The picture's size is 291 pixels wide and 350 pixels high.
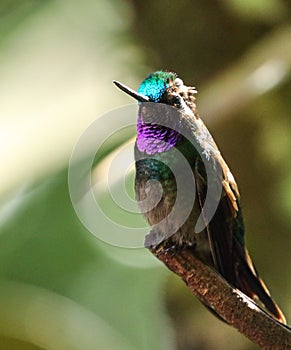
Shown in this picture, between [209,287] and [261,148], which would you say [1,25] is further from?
[209,287]

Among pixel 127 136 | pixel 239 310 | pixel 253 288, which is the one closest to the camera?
pixel 239 310

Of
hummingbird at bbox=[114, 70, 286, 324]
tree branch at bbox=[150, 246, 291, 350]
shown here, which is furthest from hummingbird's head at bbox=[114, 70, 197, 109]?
tree branch at bbox=[150, 246, 291, 350]

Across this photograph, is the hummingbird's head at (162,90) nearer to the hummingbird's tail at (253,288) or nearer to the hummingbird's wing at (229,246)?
the hummingbird's wing at (229,246)

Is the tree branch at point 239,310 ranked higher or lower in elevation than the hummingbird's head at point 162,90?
lower

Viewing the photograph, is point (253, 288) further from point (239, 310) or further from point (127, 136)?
point (127, 136)

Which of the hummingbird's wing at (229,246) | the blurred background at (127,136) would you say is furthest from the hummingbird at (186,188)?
the blurred background at (127,136)

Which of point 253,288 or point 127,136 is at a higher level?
point 127,136

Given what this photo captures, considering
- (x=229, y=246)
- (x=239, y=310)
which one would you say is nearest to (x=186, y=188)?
(x=229, y=246)
